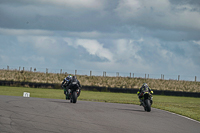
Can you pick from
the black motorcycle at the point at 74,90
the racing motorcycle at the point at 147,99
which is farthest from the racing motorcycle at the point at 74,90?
the racing motorcycle at the point at 147,99

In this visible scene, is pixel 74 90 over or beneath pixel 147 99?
over

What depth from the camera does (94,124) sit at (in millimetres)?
10953

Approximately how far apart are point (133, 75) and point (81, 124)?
6814 centimetres

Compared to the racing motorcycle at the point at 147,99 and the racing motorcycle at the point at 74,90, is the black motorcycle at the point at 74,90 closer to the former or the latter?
the racing motorcycle at the point at 74,90

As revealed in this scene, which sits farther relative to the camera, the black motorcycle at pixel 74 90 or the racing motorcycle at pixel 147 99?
the black motorcycle at pixel 74 90

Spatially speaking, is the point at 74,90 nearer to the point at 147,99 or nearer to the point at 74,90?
the point at 74,90

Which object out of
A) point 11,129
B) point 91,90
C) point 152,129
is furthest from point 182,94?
point 11,129

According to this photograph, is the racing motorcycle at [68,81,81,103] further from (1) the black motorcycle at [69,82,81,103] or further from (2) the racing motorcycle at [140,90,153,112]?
(2) the racing motorcycle at [140,90,153,112]

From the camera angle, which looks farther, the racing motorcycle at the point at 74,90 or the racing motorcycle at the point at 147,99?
the racing motorcycle at the point at 74,90

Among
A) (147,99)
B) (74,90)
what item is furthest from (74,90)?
(147,99)

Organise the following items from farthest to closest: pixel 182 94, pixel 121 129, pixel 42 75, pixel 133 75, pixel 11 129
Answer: pixel 133 75
pixel 42 75
pixel 182 94
pixel 121 129
pixel 11 129

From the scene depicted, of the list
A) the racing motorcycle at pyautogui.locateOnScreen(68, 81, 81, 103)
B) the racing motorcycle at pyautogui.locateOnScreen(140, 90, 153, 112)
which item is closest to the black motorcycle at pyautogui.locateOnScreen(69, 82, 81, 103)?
the racing motorcycle at pyautogui.locateOnScreen(68, 81, 81, 103)

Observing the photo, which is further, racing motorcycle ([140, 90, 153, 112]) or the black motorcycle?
the black motorcycle

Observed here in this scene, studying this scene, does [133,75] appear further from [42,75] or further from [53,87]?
[53,87]
